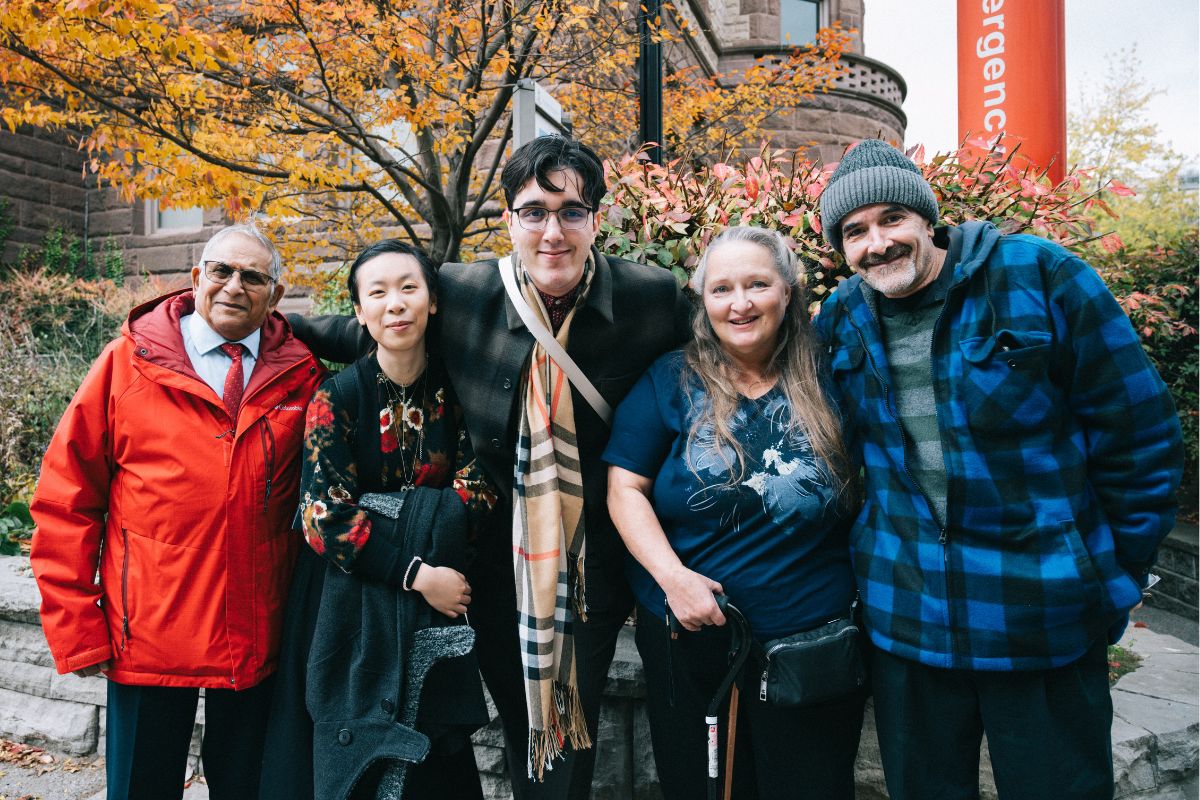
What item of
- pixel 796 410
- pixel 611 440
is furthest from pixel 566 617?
pixel 796 410

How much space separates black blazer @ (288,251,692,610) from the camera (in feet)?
7.32

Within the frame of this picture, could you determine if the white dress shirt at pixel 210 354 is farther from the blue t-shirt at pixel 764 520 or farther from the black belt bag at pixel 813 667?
the black belt bag at pixel 813 667

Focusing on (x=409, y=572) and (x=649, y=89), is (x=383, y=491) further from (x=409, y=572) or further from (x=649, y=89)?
(x=649, y=89)

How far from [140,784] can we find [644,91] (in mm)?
4048

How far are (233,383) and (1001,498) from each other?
206cm

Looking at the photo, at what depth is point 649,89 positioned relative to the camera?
14.8 feet

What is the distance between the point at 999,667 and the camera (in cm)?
175

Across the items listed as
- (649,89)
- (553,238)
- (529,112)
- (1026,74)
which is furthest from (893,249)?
(1026,74)

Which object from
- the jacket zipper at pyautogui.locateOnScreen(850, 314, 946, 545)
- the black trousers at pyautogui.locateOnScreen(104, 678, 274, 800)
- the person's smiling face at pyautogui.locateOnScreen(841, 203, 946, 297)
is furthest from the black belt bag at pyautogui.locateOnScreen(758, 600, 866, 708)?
the black trousers at pyautogui.locateOnScreen(104, 678, 274, 800)

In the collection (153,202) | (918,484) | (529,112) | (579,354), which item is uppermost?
(153,202)

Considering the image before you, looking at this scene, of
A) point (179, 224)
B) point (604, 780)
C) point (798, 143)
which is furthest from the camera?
point (798, 143)

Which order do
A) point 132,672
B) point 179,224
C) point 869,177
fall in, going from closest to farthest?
point 869,177
point 132,672
point 179,224

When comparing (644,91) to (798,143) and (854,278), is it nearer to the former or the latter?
(854,278)

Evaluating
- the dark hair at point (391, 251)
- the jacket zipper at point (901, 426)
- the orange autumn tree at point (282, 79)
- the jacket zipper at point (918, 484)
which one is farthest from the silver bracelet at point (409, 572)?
the orange autumn tree at point (282, 79)
